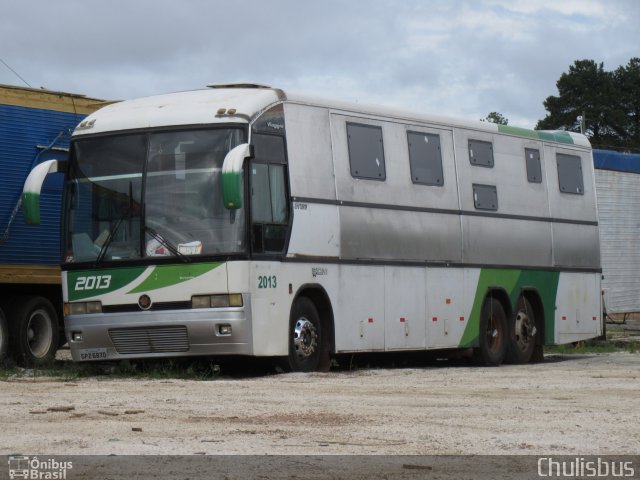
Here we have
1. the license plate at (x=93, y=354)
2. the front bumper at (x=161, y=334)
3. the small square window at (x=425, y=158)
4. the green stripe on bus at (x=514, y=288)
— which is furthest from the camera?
the green stripe on bus at (x=514, y=288)

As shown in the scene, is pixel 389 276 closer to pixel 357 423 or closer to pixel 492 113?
pixel 357 423

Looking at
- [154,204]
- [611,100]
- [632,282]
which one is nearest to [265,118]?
[154,204]

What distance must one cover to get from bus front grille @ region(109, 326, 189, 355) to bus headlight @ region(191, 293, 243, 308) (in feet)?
1.06

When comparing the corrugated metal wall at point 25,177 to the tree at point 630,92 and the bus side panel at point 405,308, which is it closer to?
the bus side panel at point 405,308

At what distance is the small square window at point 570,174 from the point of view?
78.8ft

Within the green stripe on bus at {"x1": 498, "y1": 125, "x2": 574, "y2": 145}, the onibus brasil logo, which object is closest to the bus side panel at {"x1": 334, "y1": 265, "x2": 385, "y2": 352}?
the green stripe on bus at {"x1": 498, "y1": 125, "x2": 574, "y2": 145}

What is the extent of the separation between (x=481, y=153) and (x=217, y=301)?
6654 mm

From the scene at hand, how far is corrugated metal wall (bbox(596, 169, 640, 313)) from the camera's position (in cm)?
3559

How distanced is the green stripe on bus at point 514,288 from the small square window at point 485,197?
3.03ft

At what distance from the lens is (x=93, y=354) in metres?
17.4

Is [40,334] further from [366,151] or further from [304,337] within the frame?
[366,151]

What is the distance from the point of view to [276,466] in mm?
8906

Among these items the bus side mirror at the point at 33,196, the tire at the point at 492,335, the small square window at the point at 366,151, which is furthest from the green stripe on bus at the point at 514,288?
the bus side mirror at the point at 33,196

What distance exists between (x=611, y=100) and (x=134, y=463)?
96.9m
